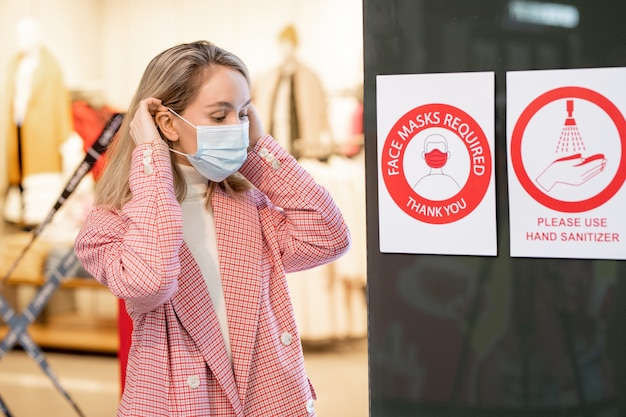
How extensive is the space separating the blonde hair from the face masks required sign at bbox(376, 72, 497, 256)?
1.13 feet

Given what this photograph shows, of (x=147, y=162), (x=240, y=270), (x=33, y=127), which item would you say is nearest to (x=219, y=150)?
(x=147, y=162)

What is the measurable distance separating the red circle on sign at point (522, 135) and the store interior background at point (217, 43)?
320 centimetres

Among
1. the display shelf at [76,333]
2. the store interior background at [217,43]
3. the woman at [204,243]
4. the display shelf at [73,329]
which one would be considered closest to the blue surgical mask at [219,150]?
the woman at [204,243]

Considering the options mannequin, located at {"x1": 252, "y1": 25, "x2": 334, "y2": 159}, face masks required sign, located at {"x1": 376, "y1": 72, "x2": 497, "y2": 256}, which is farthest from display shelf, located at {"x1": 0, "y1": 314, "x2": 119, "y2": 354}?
face masks required sign, located at {"x1": 376, "y1": 72, "x2": 497, "y2": 256}

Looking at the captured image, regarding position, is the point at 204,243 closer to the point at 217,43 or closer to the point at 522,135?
the point at 522,135

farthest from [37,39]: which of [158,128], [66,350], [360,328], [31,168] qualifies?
[158,128]

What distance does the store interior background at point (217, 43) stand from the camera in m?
4.89

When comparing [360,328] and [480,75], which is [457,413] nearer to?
[480,75]

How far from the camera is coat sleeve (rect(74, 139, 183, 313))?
1.56 m

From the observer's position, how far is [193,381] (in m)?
1.62

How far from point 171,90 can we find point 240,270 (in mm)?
405

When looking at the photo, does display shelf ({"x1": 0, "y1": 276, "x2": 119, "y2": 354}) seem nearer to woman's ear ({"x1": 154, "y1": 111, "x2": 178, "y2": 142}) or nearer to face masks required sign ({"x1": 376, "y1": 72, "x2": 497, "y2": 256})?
woman's ear ({"x1": 154, "y1": 111, "x2": 178, "y2": 142})

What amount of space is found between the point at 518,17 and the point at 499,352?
2.24 feet

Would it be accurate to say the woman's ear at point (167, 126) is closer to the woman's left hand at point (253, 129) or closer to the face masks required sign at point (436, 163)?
the woman's left hand at point (253, 129)
